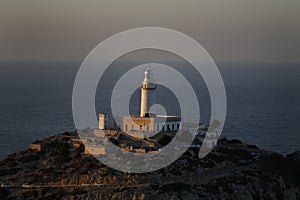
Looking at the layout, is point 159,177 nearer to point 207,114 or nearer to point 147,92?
→ point 147,92

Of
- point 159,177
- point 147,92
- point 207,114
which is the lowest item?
point 159,177

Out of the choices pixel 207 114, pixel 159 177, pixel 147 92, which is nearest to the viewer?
pixel 159 177

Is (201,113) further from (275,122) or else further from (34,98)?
(34,98)

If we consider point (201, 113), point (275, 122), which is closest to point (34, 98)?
point (201, 113)

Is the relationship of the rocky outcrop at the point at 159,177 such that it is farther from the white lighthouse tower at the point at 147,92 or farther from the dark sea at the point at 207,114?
the dark sea at the point at 207,114

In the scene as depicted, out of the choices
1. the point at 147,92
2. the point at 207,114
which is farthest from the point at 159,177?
the point at 207,114

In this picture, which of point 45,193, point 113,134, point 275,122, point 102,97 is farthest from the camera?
point 102,97

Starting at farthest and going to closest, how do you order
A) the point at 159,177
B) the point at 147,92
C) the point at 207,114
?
the point at 207,114, the point at 147,92, the point at 159,177

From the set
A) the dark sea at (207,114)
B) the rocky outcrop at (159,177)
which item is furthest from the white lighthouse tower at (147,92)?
the dark sea at (207,114)

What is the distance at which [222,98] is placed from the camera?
112312 mm

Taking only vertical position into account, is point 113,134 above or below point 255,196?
above

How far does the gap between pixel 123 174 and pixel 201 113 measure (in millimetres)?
49157

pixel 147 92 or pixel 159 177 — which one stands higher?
pixel 147 92

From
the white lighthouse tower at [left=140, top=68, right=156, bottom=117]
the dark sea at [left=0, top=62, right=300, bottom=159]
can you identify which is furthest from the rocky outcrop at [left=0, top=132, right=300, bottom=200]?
the dark sea at [left=0, top=62, right=300, bottom=159]
